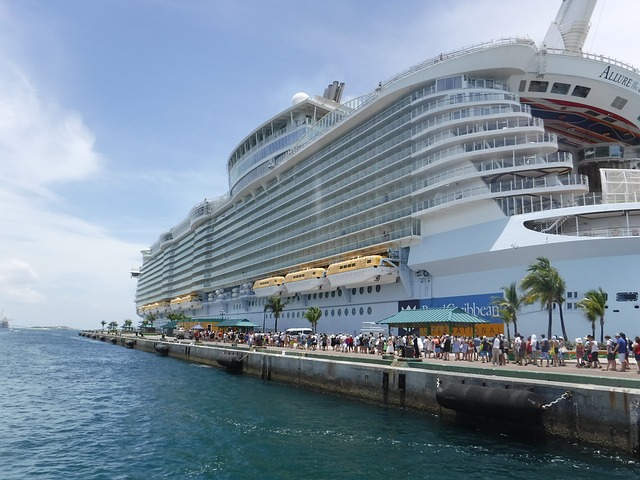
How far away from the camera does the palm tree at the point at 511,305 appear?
96.7 ft

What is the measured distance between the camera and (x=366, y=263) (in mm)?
41750

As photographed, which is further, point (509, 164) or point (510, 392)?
point (509, 164)

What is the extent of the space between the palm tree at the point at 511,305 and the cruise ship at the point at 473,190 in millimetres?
1092

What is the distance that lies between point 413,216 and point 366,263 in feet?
18.9

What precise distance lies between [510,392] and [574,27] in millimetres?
40247

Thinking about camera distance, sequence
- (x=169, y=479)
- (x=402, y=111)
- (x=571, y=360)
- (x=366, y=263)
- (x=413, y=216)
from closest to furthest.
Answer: (x=169, y=479) < (x=571, y=360) < (x=413, y=216) < (x=366, y=263) < (x=402, y=111)

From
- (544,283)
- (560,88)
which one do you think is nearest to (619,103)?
(560,88)

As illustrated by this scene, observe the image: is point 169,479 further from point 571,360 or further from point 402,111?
point 402,111

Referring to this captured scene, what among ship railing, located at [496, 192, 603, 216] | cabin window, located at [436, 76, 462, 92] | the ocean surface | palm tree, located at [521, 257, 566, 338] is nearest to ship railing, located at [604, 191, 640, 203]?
ship railing, located at [496, 192, 603, 216]

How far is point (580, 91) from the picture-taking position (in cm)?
4162

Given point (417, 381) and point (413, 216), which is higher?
point (413, 216)

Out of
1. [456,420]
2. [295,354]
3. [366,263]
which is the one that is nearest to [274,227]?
[366,263]

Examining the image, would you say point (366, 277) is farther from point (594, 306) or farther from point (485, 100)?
point (594, 306)

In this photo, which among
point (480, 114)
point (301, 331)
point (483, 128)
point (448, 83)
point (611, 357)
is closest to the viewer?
point (611, 357)
